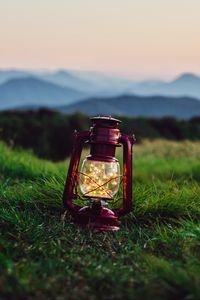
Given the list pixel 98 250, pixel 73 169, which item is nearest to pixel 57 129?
pixel 73 169

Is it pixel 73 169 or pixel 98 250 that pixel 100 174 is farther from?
pixel 98 250

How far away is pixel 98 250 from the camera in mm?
5113

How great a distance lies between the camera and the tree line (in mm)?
19719

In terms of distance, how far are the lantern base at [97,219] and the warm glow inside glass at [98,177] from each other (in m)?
0.15

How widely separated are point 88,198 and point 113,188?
0.25 meters

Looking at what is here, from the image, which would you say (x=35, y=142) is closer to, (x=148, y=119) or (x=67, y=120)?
(x=67, y=120)

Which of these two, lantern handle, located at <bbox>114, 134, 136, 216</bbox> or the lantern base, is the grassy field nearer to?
the lantern base

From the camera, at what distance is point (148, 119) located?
2305 centimetres

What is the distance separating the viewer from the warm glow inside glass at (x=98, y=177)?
18.6ft

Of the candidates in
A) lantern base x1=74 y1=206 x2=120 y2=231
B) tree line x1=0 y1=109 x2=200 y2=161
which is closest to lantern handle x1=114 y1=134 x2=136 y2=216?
lantern base x1=74 y1=206 x2=120 y2=231

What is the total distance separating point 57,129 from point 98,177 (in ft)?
48.0

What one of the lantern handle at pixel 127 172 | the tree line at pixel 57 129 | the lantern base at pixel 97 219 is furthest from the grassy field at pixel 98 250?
the tree line at pixel 57 129

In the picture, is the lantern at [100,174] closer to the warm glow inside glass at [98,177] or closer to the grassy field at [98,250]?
the warm glow inside glass at [98,177]

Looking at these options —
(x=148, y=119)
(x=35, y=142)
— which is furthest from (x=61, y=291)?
(x=148, y=119)
